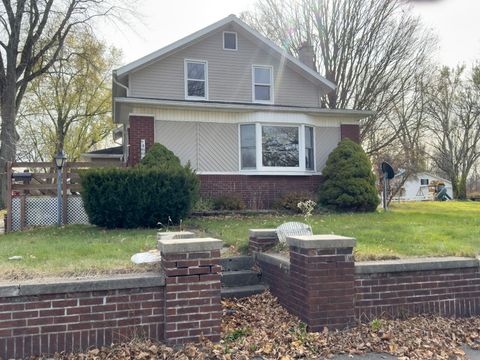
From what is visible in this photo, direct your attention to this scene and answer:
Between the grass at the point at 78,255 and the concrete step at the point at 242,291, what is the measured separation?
4.14 ft

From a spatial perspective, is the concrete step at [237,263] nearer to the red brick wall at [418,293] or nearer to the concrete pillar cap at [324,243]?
the concrete pillar cap at [324,243]

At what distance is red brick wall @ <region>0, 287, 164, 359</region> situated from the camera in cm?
381

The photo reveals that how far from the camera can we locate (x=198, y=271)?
4.31 meters

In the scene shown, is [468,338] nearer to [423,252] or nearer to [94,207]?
[423,252]

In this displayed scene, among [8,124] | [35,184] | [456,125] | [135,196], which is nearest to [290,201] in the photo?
[135,196]

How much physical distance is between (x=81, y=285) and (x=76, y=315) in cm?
28

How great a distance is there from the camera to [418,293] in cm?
502

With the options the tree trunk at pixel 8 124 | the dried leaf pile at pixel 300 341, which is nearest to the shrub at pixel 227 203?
the dried leaf pile at pixel 300 341

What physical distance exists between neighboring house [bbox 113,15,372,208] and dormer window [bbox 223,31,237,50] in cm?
2

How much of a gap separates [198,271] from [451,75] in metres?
37.8

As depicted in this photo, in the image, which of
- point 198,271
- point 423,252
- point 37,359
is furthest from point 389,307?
point 37,359

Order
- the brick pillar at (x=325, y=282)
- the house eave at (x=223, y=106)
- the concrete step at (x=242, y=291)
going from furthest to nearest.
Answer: the house eave at (x=223, y=106), the concrete step at (x=242, y=291), the brick pillar at (x=325, y=282)

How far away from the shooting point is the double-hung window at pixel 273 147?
582 inches

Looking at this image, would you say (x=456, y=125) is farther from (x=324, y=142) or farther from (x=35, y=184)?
(x=35, y=184)
